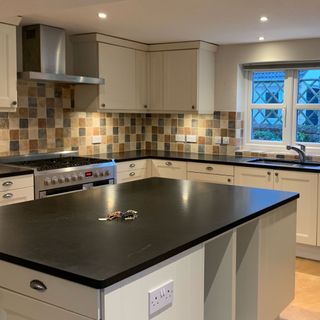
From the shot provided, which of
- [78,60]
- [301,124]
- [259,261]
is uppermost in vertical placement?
[78,60]

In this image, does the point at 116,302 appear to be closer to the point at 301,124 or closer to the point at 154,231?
the point at 154,231

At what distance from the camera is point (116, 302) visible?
1537 mm

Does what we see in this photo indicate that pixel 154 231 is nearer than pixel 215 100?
Yes

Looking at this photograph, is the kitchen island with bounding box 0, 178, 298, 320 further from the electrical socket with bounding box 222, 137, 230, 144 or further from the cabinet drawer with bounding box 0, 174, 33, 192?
the electrical socket with bounding box 222, 137, 230, 144

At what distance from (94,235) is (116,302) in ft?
1.58

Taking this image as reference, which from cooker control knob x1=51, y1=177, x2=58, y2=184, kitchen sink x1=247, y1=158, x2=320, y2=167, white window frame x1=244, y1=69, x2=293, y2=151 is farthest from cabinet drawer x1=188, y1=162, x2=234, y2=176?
cooker control knob x1=51, y1=177, x2=58, y2=184

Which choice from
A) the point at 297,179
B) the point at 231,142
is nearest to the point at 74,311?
the point at 297,179

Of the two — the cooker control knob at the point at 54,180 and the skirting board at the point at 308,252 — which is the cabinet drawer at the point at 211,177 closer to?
the skirting board at the point at 308,252

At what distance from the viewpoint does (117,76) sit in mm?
5039

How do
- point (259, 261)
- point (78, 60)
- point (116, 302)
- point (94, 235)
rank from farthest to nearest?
1. point (78, 60)
2. point (259, 261)
3. point (94, 235)
4. point (116, 302)

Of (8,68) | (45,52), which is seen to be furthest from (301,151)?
(8,68)

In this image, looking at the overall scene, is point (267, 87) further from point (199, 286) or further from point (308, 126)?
point (199, 286)

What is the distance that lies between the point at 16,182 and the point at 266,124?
3019 millimetres

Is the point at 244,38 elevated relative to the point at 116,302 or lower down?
elevated
